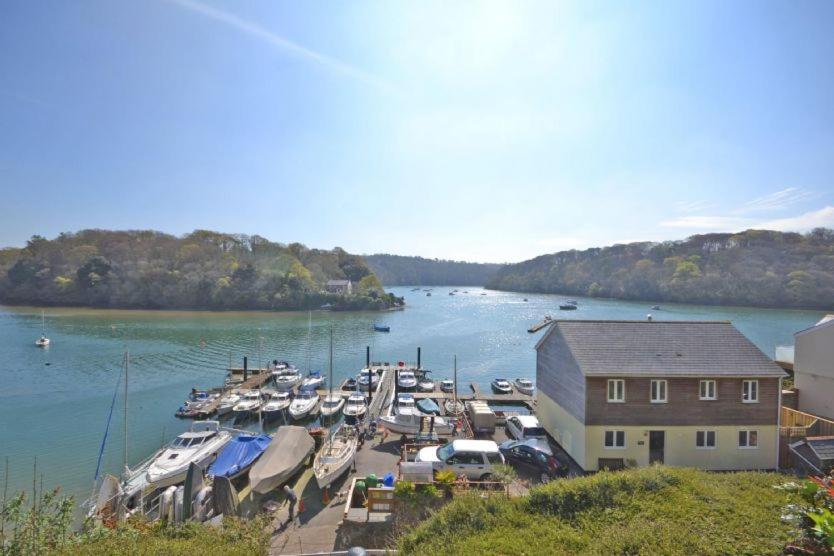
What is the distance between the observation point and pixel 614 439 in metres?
16.8

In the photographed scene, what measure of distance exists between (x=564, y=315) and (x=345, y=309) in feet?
191

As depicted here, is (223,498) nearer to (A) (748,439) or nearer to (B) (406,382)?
(A) (748,439)

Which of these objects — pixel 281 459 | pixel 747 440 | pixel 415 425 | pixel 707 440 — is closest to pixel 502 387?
pixel 415 425

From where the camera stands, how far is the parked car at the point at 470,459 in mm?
15203

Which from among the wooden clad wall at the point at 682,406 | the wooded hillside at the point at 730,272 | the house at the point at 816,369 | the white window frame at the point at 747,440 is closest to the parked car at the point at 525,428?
the wooden clad wall at the point at 682,406

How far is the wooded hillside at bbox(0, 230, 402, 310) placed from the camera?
368 feet

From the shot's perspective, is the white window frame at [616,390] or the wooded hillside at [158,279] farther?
the wooded hillside at [158,279]

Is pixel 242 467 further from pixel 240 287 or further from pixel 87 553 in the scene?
pixel 240 287

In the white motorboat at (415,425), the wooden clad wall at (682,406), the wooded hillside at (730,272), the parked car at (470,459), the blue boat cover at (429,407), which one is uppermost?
the wooded hillside at (730,272)

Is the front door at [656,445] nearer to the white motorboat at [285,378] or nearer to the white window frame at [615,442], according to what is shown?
the white window frame at [615,442]

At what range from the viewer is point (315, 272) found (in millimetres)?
135125

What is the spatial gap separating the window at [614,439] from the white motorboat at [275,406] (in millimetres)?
21949

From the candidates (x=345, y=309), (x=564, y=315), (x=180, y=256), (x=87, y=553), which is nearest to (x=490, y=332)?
(x=564, y=315)

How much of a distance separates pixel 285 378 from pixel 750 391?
3271cm
